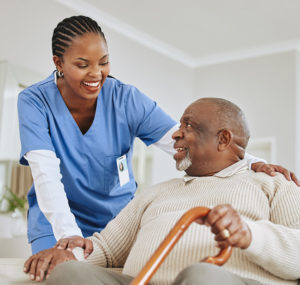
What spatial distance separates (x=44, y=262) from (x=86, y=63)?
66cm

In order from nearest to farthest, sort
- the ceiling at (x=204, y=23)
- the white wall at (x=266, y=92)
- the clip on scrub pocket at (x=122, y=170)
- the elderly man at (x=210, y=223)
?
1. the elderly man at (x=210, y=223)
2. the clip on scrub pocket at (x=122, y=170)
3. the ceiling at (x=204, y=23)
4. the white wall at (x=266, y=92)

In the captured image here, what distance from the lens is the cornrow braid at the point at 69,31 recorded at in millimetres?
1618

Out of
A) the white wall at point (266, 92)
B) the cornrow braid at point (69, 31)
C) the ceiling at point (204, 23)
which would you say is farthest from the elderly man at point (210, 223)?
the white wall at point (266, 92)

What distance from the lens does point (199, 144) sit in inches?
57.6

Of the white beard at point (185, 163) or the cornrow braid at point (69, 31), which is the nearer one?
the white beard at point (185, 163)

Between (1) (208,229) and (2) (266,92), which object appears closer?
(1) (208,229)

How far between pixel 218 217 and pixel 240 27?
4.41 m

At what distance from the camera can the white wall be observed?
530 centimetres

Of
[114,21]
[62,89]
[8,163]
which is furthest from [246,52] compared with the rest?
[62,89]

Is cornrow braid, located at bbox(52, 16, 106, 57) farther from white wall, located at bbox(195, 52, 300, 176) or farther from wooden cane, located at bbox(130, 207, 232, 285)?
white wall, located at bbox(195, 52, 300, 176)

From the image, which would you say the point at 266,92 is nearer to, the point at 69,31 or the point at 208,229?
the point at 69,31

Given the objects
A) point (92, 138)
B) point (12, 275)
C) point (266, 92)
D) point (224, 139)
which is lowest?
point (266, 92)

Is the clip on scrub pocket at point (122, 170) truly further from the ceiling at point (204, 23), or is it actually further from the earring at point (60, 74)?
the ceiling at point (204, 23)

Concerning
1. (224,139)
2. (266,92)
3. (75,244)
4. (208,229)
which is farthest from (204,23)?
(208,229)
